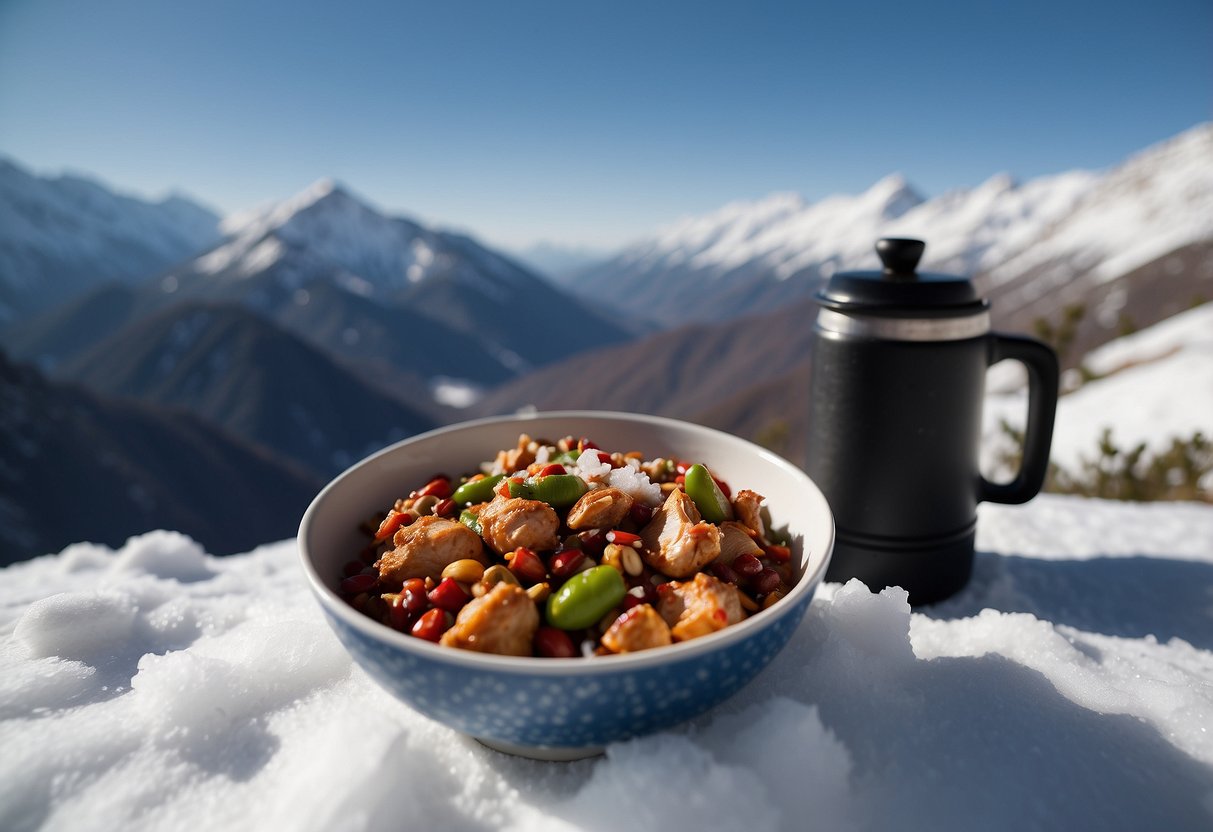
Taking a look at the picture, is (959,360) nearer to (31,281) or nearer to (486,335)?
(486,335)

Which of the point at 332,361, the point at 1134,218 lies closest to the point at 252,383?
the point at 332,361

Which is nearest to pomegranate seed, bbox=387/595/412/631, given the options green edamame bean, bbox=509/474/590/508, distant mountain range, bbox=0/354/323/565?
green edamame bean, bbox=509/474/590/508

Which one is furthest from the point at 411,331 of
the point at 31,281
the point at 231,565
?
the point at 231,565

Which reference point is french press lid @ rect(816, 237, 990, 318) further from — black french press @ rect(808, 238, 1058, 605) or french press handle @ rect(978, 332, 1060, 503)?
french press handle @ rect(978, 332, 1060, 503)

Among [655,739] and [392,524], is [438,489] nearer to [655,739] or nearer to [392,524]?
[392,524]

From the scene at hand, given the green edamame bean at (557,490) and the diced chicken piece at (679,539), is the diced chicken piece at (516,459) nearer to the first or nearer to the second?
the green edamame bean at (557,490)

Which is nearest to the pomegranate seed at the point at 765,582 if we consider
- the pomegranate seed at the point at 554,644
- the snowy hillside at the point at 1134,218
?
the pomegranate seed at the point at 554,644
